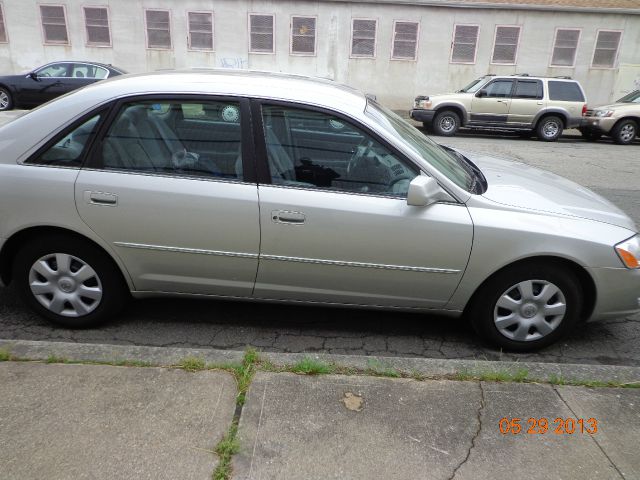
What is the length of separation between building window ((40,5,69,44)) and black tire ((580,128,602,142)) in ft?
59.8

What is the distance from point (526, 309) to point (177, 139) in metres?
2.40

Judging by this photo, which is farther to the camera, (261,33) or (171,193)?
(261,33)

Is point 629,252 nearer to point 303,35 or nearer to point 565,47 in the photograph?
point 303,35

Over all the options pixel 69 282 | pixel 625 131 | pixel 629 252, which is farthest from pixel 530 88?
pixel 69 282

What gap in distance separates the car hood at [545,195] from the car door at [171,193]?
60.3 inches

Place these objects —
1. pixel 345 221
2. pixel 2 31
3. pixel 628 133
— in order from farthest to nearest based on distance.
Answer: pixel 2 31 → pixel 628 133 → pixel 345 221

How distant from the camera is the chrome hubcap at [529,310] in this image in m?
3.09

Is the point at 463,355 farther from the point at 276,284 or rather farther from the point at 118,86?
the point at 118,86

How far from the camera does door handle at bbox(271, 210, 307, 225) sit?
2.95 metres

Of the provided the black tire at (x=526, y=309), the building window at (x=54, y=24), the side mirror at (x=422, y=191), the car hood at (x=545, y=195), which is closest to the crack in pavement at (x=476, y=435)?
the black tire at (x=526, y=309)

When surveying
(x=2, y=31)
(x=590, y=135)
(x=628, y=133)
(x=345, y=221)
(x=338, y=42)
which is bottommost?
(x=590, y=135)

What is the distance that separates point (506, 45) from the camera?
1900cm

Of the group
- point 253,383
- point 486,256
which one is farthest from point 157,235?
point 486,256

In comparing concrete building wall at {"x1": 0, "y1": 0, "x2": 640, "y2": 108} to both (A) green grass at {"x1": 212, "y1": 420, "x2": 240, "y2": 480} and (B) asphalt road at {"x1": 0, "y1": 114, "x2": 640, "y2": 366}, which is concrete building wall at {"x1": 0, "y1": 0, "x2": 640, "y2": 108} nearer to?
(B) asphalt road at {"x1": 0, "y1": 114, "x2": 640, "y2": 366}
